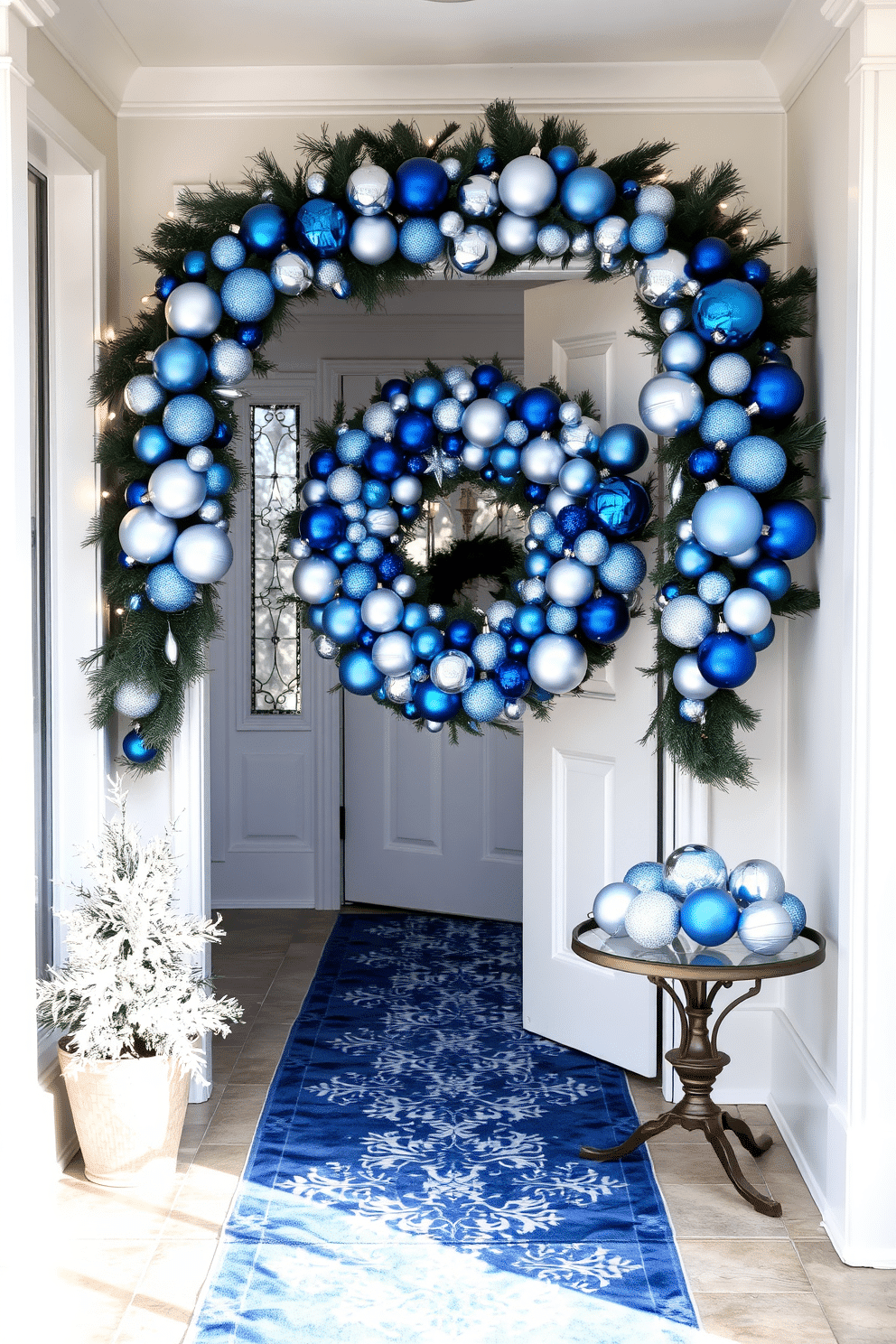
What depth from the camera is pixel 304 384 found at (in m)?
5.16

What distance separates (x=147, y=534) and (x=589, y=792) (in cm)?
141

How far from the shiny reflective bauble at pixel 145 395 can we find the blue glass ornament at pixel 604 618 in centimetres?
106

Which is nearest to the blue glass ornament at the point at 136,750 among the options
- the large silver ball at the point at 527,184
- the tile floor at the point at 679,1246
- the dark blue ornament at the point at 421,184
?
the tile floor at the point at 679,1246

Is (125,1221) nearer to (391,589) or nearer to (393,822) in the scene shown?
(391,589)

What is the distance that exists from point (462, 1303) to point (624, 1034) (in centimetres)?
124

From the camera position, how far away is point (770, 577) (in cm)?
267

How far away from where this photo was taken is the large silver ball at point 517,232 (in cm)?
279

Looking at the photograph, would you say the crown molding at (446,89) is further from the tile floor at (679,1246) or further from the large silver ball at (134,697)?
the tile floor at (679,1246)

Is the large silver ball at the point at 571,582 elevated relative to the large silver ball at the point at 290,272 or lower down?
lower down

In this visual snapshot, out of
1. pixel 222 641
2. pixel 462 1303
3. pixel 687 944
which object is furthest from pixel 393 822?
pixel 462 1303

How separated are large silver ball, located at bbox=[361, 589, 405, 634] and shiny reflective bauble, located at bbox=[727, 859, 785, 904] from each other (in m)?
0.97

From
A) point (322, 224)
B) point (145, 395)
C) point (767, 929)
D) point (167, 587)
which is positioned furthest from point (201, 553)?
point (767, 929)

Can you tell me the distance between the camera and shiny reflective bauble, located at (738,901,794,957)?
99.5 inches

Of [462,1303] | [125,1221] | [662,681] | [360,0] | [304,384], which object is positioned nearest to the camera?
[462,1303]
